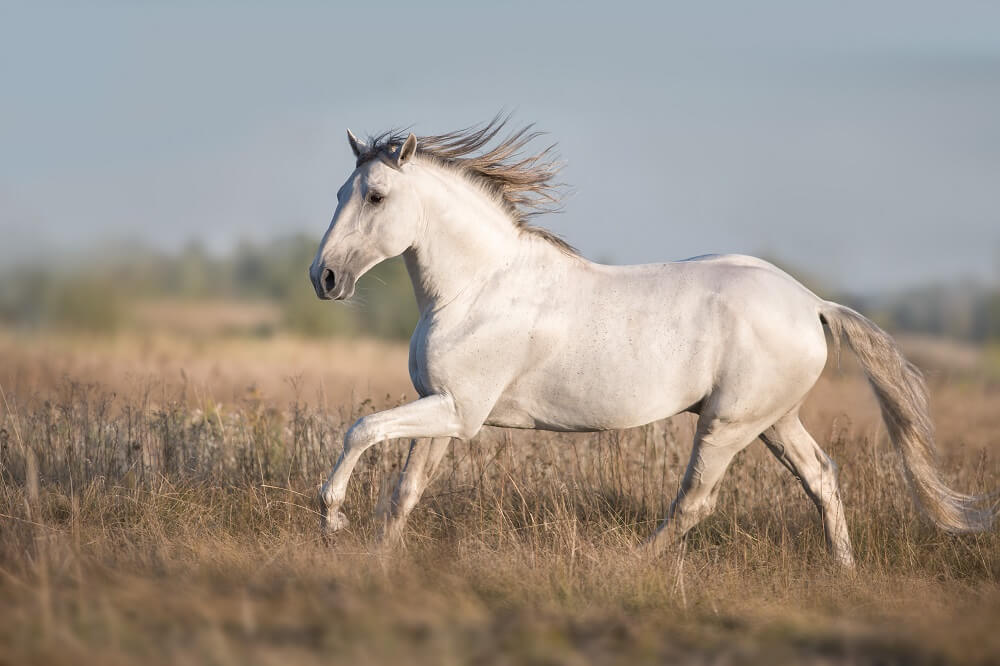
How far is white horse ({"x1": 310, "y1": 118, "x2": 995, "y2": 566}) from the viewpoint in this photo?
477 centimetres

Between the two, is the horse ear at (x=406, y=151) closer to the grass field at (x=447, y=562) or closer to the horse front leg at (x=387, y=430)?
the horse front leg at (x=387, y=430)

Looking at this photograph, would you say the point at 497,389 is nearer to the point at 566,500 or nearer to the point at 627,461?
the point at 566,500

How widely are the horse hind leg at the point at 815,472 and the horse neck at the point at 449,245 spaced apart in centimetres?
192

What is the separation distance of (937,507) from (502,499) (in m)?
2.54

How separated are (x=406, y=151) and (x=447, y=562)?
2088 mm

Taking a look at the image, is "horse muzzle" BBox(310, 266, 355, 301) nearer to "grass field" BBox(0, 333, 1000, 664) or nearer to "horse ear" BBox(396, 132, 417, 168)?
"horse ear" BBox(396, 132, 417, 168)

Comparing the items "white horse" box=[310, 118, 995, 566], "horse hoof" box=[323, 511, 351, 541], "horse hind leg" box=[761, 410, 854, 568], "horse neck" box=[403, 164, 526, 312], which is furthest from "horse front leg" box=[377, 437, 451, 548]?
"horse hind leg" box=[761, 410, 854, 568]

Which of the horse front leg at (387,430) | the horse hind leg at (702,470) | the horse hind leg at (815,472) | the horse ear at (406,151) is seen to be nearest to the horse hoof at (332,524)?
the horse front leg at (387,430)

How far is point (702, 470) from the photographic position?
17.0 feet

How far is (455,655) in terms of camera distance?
2652mm

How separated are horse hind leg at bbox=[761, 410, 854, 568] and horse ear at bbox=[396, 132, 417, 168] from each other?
8.63 feet

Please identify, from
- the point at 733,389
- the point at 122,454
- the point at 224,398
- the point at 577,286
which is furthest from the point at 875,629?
the point at 224,398

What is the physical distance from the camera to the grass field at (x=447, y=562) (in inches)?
111

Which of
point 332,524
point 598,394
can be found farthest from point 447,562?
point 598,394
